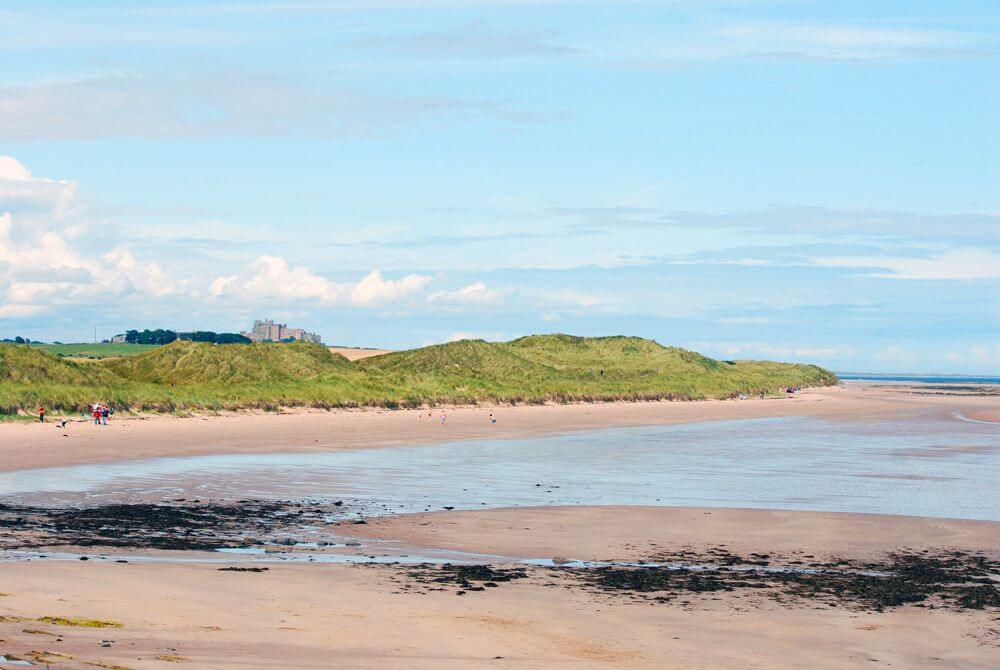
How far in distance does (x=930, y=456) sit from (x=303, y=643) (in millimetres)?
37373

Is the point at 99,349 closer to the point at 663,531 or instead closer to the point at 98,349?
the point at 98,349

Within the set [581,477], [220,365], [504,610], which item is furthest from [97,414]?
[504,610]

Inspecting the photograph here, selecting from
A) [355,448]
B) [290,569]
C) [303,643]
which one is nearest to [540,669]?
[303,643]

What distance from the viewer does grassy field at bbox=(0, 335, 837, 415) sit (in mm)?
57844

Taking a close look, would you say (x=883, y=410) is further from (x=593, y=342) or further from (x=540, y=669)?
(x=540, y=669)

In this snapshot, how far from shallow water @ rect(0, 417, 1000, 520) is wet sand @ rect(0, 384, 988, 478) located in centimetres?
294

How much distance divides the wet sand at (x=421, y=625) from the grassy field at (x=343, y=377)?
3871cm

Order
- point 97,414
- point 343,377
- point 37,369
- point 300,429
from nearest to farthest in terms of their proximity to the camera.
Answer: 1. point 97,414
2. point 300,429
3. point 37,369
4. point 343,377

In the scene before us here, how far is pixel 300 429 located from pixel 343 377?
28599 millimetres

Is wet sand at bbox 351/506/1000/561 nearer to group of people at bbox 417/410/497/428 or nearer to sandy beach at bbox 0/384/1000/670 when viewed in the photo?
sandy beach at bbox 0/384/1000/670

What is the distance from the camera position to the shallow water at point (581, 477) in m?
26.9

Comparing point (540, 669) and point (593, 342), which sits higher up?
point (593, 342)

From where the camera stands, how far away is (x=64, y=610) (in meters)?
12.5

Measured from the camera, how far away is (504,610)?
13.8 meters
